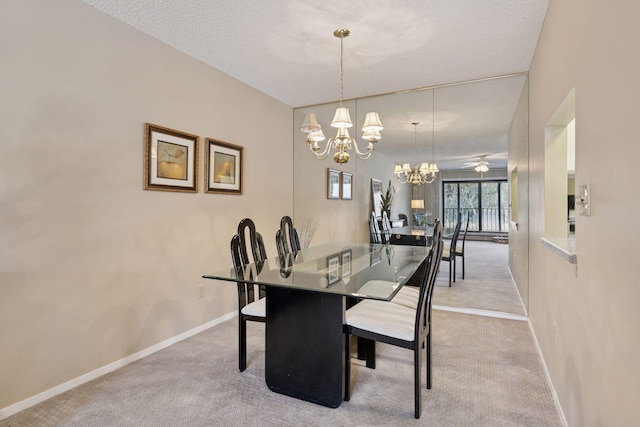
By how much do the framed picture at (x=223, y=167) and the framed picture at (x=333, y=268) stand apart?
1.39 m

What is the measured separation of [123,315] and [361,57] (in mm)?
2951

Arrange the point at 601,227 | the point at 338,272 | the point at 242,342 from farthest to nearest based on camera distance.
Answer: the point at 242,342, the point at 338,272, the point at 601,227

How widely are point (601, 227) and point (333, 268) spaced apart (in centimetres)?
152

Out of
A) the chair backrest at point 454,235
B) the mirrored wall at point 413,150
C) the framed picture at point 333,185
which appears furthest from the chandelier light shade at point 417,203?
the framed picture at point 333,185

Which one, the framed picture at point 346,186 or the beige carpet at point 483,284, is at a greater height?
the framed picture at point 346,186

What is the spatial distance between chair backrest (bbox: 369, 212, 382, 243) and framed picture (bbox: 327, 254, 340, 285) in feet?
5.12

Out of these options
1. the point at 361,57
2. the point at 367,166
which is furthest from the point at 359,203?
the point at 361,57

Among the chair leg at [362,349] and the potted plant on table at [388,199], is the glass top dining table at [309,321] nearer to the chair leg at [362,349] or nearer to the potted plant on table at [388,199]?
the chair leg at [362,349]

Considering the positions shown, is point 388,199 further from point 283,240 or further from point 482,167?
point 482,167

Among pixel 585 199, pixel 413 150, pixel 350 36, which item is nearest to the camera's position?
pixel 585 199

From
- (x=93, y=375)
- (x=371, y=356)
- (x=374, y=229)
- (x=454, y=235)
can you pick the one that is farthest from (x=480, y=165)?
(x=93, y=375)

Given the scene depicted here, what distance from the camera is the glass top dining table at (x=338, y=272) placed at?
1812 mm

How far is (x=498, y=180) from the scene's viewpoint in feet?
17.8

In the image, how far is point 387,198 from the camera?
4.36m
